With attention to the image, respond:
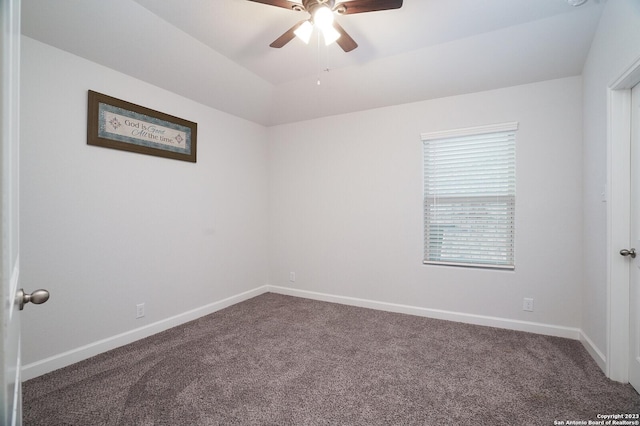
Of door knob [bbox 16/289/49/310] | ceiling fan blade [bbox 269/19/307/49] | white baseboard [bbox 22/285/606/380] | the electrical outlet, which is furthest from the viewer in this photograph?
the electrical outlet

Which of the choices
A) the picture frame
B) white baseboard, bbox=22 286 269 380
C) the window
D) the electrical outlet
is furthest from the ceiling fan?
white baseboard, bbox=22 286 269 380

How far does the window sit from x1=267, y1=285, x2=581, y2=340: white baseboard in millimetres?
558

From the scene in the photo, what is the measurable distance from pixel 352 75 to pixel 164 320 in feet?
10.7

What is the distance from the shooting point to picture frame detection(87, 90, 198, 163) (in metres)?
2.52

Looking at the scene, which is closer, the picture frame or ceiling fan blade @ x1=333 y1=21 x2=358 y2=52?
ceiling fan blade @ x1=333 y1=21 x2=358 y2=52

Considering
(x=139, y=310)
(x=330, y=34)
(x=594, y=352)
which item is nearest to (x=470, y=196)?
(x=594, y=352)

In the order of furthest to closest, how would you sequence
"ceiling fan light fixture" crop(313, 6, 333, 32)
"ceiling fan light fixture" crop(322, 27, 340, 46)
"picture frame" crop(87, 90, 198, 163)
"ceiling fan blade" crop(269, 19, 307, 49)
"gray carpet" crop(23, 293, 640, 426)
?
"picture frame" crop(87, 90, 198, 163) → "ceiling fan blade" crop(269, 19, 307, 49) → "ceiling fan light fixture" crop(322, 27, 340, 46) → "ceiling fan light fixture" crop(313, 6, 333, 32) → "gray carpet" crop(23, 293, 640, 426)

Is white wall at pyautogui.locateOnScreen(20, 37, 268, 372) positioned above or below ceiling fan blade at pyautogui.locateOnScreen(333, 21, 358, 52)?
below

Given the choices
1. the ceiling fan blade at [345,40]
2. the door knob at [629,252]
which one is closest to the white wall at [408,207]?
the door knob at [629,252]

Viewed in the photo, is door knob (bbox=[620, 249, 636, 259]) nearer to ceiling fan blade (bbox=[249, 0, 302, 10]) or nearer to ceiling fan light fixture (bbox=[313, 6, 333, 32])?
ceiling fan light fixture (bbox=[313, 6, 333, 32])

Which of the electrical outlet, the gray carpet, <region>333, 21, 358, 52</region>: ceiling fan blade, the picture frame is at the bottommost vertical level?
the gray carpet

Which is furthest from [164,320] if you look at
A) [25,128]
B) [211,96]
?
[211,96]

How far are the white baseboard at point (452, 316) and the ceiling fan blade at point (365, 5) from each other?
9.76 ft

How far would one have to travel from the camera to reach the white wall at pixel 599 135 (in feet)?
6.46
